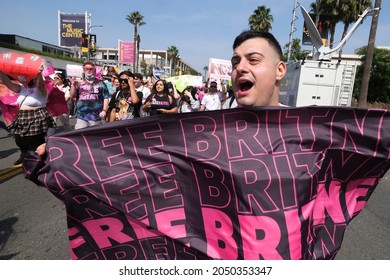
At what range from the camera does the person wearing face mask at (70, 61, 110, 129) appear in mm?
6285

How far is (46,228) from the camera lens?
11.3 ft

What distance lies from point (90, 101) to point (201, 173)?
5.05m

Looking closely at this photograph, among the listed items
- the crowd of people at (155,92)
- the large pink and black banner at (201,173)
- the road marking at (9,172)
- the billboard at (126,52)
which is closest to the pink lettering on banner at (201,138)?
the large pink and black banner at (201,173)

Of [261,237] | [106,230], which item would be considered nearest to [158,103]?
[106,230]

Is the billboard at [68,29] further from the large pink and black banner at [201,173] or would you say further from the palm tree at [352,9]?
the large pink and black banner at [201,173]

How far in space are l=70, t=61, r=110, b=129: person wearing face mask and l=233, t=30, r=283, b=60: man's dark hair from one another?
15.8ft

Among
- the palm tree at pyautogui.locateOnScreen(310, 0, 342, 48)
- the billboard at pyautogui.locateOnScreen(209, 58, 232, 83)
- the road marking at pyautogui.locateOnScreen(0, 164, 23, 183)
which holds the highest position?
the palm tree at pyautogui.locateOnScreen(310, 0, 342, 48)

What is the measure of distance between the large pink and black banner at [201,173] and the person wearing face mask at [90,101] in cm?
454

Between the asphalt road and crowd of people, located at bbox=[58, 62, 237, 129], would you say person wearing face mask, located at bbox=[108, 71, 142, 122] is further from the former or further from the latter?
the asphalt road

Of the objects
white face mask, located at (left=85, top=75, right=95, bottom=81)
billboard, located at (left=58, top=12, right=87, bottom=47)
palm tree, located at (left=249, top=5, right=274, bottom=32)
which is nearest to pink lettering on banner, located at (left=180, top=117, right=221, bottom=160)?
white face mask, located at (left=85, top=75, right=95, bottom=81)

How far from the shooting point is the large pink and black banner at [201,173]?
175 cm

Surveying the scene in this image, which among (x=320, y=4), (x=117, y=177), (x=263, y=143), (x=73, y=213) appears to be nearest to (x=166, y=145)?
(x=117, y=177)

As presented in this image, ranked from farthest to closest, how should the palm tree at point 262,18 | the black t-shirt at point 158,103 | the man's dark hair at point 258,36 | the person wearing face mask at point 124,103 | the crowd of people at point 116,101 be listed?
the palm tree at point 262,18
the black t-shirt at point 158,103
the crowd of people at point 116,101
the person wearing face mask at point 124,103
the man's dark hair at point 258,36

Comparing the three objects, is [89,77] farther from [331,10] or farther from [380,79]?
[331,10]
